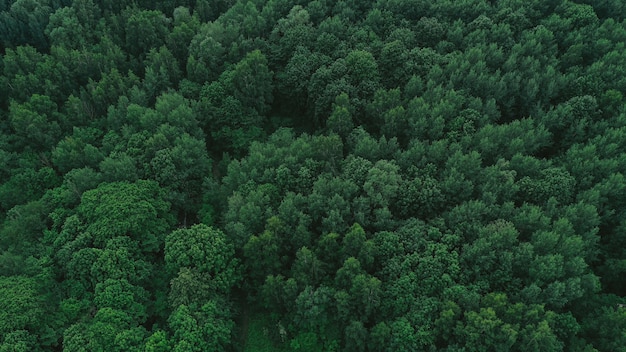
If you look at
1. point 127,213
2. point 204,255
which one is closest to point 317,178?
point 204,255

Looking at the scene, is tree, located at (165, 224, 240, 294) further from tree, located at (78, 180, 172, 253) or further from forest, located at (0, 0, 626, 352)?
tree, located at (78, 180, 172, 253)

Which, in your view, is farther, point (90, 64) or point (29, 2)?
point (29, 2)

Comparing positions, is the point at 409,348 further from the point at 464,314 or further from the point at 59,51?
the point at 59,51

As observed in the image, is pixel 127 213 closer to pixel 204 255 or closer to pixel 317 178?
pixel 204 255

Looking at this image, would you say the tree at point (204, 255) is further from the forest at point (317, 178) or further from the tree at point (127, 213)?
the tree at point (127, 213)

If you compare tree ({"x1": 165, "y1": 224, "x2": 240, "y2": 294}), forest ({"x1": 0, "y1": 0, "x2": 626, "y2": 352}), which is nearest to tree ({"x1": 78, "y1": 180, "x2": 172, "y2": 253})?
forest ({"x1": 0, "y1": 0, "x2": 626, "y2": 352})

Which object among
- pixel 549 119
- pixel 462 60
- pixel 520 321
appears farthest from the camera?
pixel 462 60

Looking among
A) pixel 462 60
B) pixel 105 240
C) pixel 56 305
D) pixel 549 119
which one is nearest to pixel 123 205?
pixel 105 240

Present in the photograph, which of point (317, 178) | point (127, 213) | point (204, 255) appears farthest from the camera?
point (317, 178)

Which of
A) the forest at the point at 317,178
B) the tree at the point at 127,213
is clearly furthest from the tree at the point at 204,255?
the tree at the point at 127,213
